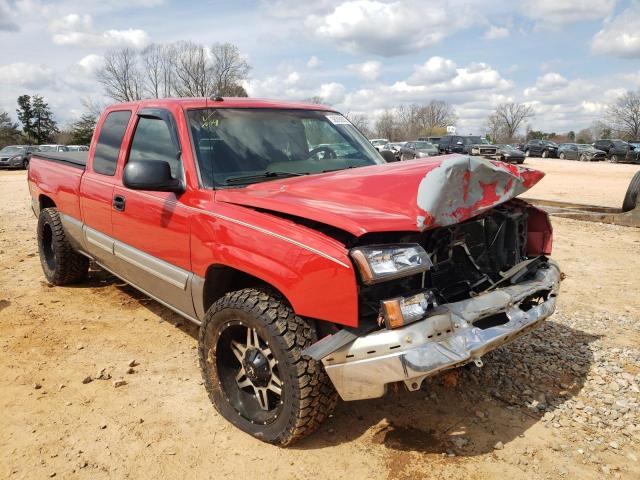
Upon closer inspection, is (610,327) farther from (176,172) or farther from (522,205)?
(176,172)

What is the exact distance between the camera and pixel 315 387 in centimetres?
260

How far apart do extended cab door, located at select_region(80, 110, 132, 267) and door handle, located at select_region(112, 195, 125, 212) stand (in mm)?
117

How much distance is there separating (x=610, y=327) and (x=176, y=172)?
3794 mm

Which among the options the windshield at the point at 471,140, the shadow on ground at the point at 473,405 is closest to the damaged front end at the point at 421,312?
the shadow on ground at the point at 473,405

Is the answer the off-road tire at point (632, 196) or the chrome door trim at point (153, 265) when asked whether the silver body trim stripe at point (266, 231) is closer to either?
the chrome door trim at point (153, 265)

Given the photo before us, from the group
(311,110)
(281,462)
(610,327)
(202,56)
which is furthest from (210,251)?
(202,56)

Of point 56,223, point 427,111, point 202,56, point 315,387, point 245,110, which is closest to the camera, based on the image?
point 315,387

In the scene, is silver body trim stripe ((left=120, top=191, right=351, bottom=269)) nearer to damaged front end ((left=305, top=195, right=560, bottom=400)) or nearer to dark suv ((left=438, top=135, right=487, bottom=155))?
damaged front end ((left=305, top=195, right=560, bottom=400))

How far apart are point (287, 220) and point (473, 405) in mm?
1700

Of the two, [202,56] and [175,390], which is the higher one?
[202,56]

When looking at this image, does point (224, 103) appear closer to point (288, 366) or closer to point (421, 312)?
point (288, 366)

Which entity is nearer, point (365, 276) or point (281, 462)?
point (365, 276)

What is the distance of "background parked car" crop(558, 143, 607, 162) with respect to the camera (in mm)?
38312

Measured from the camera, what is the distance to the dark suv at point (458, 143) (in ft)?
94.3
